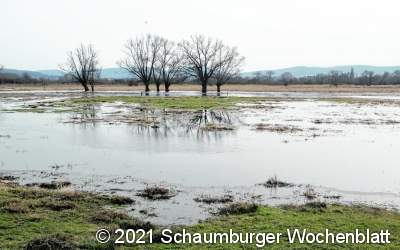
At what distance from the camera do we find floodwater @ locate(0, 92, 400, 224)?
38.8ft

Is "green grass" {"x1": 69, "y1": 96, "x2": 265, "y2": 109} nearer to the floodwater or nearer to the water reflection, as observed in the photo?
the water reflection

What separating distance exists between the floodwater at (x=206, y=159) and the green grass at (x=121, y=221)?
2.82 feet

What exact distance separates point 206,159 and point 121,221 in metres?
8.21

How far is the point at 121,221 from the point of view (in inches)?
348

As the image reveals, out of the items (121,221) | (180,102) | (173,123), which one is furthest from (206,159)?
(180,102)

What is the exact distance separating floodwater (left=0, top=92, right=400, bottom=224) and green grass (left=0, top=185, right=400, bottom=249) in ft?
2.82

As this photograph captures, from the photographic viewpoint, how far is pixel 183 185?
41.3 ft

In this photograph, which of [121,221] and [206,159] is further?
[206,159]

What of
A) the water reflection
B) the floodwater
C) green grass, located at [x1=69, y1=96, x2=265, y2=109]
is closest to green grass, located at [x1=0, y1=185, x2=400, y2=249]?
the floodwater

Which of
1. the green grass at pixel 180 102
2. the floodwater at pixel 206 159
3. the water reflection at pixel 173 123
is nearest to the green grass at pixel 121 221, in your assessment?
the floodwater at pixel 206 159

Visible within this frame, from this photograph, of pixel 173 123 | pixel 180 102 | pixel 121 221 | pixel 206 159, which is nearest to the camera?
pixel 121 221

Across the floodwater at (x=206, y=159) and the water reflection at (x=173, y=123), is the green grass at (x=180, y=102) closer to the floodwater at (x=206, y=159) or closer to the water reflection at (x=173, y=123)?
the water reflection at (x=173, y=123)

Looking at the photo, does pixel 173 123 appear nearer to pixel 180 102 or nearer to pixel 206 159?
pixel 206 159

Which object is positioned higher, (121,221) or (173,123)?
(121,221)
